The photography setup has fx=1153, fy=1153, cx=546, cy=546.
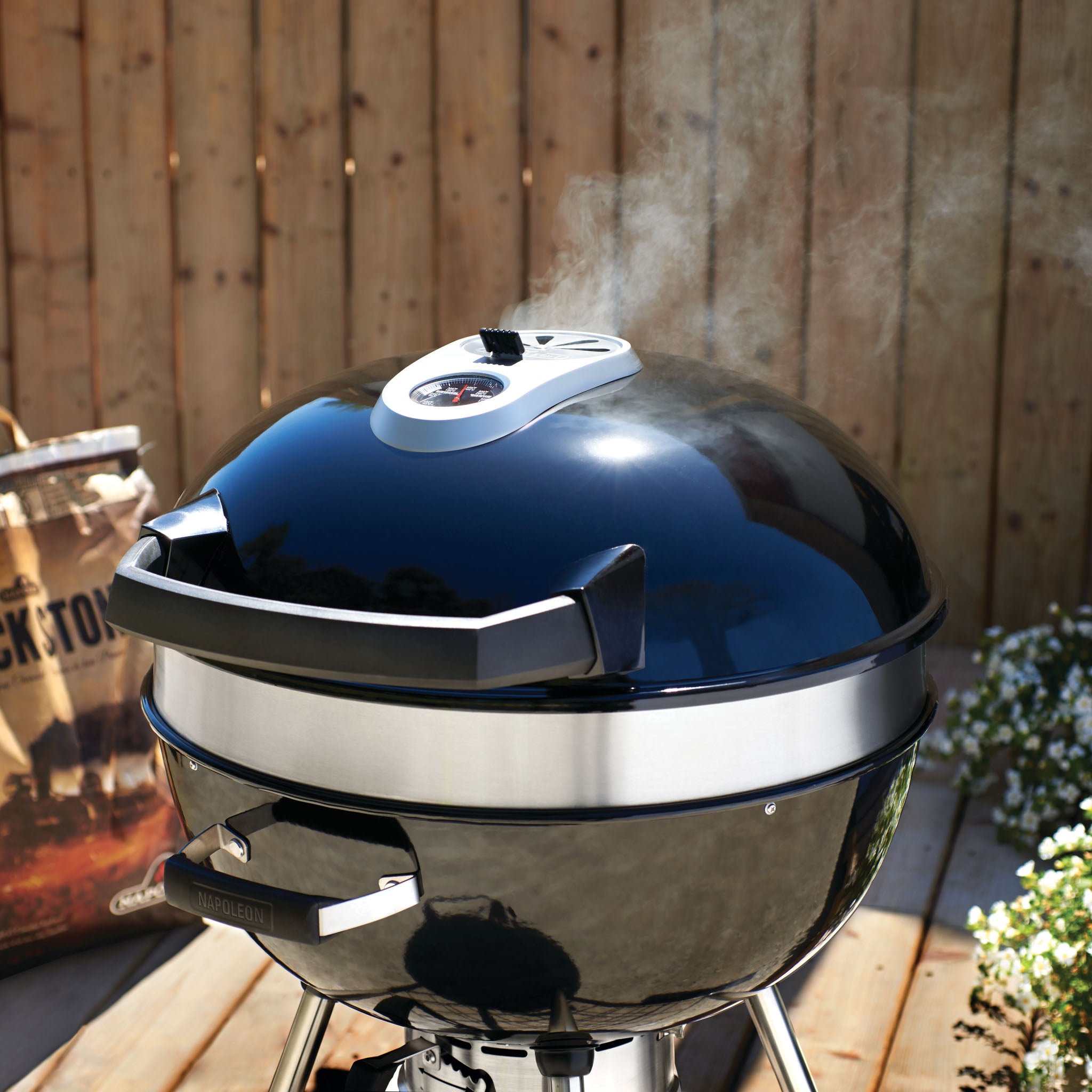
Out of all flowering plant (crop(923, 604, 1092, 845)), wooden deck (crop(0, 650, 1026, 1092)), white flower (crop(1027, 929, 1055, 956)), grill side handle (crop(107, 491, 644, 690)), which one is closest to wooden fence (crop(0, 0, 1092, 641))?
flowering plant (crop(923, 604, 1092, 845))

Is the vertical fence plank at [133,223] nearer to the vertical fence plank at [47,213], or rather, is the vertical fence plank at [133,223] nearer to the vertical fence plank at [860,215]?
the vertical fence plank at [47,213]

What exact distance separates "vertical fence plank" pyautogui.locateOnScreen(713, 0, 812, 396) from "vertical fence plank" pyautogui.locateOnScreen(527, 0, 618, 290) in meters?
0.29

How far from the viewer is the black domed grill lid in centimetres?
84

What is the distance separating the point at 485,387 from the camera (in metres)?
0.97

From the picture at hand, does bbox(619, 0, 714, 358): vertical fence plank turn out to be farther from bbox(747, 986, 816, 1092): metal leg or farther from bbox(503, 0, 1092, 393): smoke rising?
bbox(747, 986, 816, 1092): metal leg

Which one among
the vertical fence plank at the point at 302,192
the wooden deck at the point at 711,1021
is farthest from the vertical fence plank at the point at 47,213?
the wooden deck at the point at 711,1021

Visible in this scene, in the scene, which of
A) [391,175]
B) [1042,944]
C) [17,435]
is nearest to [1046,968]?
[1042,944]

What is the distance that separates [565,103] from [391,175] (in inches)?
19.7

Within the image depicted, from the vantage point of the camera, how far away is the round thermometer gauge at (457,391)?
0.95 meters

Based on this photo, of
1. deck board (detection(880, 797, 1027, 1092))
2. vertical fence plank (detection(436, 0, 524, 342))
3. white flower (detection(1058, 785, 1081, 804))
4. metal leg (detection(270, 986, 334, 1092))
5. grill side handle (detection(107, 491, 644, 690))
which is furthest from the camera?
vertical fence plank (detection(436, 0, 524, 342))

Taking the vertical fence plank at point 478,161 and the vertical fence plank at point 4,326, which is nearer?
the vertical fence plank at point 478,161

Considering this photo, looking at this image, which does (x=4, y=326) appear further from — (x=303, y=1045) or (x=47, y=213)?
(x=303, y=1045)

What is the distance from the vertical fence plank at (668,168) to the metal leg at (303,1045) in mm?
2042

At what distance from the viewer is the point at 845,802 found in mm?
933
